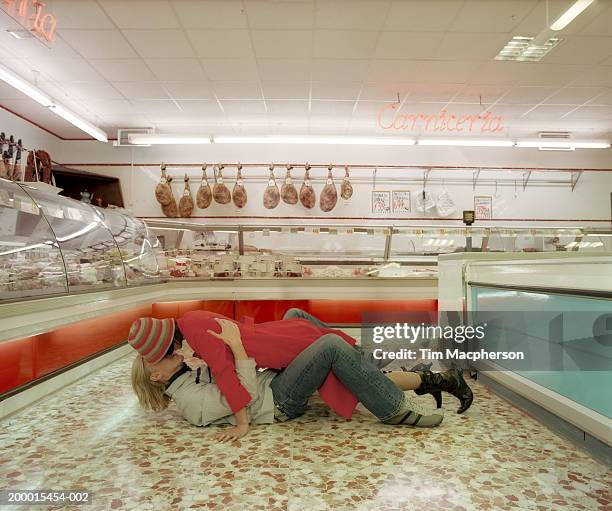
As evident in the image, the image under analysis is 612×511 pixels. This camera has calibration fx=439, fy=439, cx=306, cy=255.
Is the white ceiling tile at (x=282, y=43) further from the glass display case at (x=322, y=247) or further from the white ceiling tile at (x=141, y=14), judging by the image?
the glass display case at (x=322, y=247)

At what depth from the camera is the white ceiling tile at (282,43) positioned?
185 inches

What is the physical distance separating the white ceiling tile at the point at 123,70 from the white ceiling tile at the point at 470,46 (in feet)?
11.8

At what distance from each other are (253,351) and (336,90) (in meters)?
4.80

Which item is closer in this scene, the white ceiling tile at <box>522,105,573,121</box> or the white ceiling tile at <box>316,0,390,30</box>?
the white ceiling tile at <box>316,0,390,30</box>

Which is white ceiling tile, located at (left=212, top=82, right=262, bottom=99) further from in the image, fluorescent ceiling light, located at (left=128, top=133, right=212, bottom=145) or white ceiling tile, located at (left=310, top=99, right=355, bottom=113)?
white ceiling tile, located at (left=310, top=99, right=355, bottom=113)

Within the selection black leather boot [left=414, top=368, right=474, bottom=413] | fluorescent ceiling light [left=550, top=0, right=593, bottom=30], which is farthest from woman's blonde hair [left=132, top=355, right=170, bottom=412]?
fluorescent ceiling light [left=550, top=0, right=593, bottom=30]

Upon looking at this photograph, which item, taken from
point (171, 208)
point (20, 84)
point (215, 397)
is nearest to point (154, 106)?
point (171, 208)

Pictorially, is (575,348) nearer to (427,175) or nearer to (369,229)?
(369,229)

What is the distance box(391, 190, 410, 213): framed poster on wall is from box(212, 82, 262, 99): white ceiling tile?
10.1 ft

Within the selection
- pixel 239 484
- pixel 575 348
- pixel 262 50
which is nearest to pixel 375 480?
pixel 239 484

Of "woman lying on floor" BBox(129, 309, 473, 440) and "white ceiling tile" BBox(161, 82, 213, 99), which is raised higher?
"white ceiling tile" BBox(161, 82, 213, 99)

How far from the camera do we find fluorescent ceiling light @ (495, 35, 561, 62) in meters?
4.76

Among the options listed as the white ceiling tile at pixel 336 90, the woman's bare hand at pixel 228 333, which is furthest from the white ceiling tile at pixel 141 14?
the woman's bare hand at pixel 228 333

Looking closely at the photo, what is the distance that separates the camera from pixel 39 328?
2.29 m
